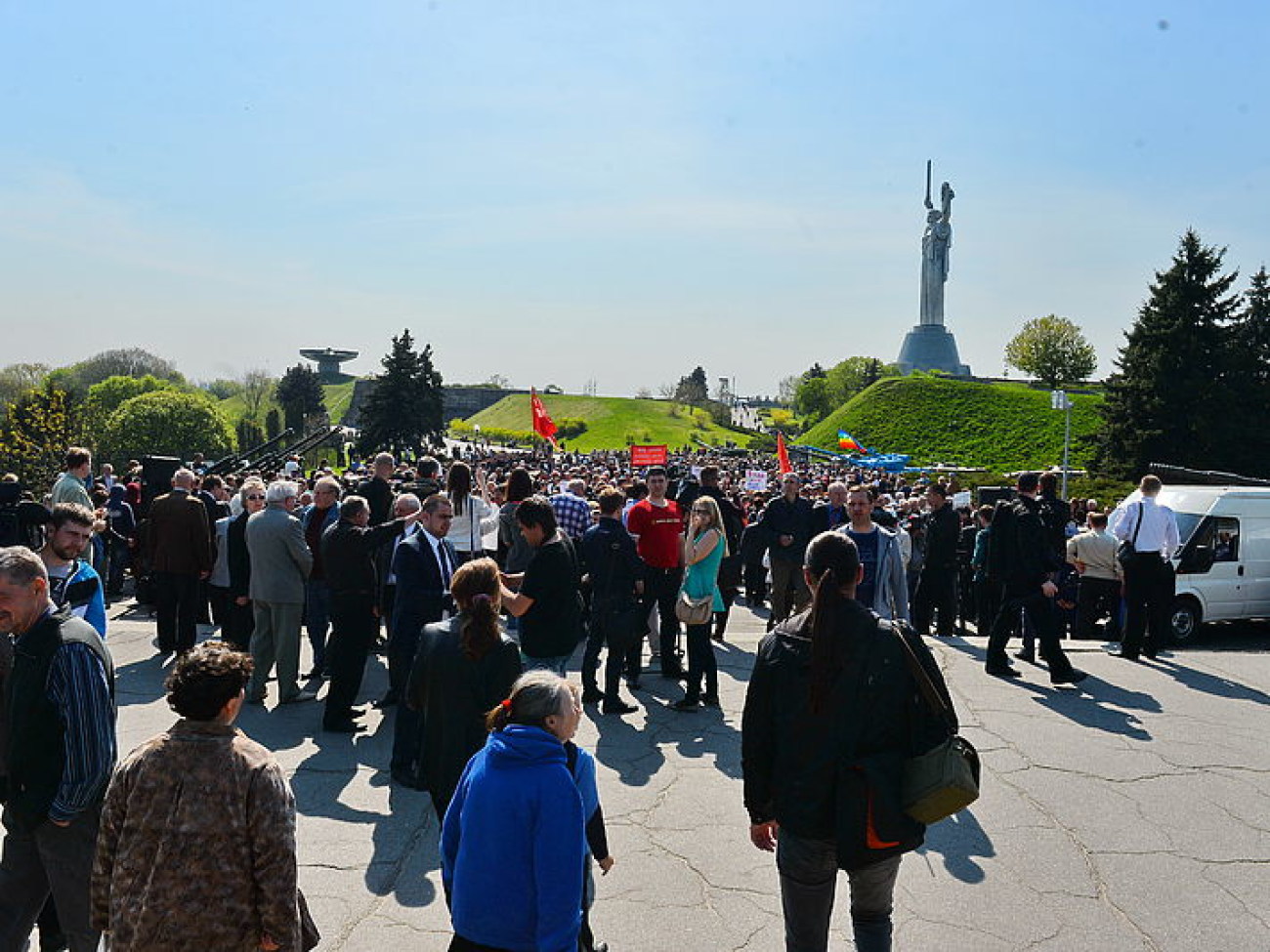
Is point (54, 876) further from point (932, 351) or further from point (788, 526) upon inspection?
point (932, 351)

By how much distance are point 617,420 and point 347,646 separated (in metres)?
88.3

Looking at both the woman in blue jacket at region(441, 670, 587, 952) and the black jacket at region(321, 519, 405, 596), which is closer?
the woman in blue jacket at region(441, 670, 587, 952)

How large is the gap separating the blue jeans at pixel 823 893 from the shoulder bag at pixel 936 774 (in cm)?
25

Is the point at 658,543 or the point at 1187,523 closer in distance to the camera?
Answer: the point at 658,543

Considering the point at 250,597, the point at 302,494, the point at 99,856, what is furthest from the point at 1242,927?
the point at 302,494

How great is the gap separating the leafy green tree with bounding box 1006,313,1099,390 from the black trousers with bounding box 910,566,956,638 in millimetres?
85127

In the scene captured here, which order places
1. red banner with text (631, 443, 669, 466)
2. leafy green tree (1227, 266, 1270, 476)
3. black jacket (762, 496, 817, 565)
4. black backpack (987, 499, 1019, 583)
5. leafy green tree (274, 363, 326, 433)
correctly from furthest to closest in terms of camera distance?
leafy green tree (274, 363, 326, 433)
leafy green tree (1227, 266, 1270, 476)
red banner with text (631, 443, 669, 466)
black jacket (762, 496, 817, 565)
black backpack (987, 499, 1019, 583)

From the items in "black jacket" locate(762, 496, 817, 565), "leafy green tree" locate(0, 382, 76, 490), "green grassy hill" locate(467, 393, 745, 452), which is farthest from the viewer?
"green grassy hill" locate(467, 393, 745, 452)

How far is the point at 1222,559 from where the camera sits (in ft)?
39.6

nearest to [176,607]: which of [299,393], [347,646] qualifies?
[347,646]

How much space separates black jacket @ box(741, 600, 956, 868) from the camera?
3.12 metres

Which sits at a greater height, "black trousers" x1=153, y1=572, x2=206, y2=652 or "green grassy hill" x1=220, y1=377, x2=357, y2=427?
"green grassy hill" x1=220, y1=377, x2=357, y2=427

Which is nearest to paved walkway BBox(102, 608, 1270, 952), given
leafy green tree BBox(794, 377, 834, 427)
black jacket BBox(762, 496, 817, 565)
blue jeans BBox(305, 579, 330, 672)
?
blue jeans BBox(305, 579, 330, 672)

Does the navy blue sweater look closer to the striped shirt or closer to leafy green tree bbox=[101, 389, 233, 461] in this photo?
the striped shirt
